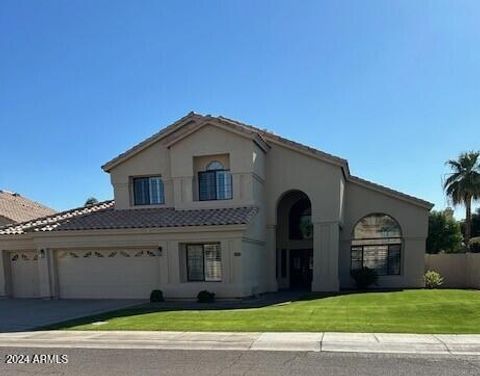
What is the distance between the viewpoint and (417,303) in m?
14.5

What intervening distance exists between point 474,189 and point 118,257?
1103 inches

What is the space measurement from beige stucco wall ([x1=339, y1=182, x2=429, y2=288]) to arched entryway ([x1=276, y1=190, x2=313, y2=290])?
246 cm

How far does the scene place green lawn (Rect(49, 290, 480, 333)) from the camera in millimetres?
10375

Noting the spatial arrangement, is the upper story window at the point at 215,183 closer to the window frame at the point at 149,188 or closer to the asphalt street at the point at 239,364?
the window frame at the point at 149,188

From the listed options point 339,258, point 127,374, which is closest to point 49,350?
point 127,374

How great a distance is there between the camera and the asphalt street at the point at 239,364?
22.8 feet

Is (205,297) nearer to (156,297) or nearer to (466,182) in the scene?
(156,297)

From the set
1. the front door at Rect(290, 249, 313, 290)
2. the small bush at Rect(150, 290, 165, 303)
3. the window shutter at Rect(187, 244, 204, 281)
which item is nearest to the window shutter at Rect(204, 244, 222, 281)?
the window shutter at Rect(187, 244, 204, 281)

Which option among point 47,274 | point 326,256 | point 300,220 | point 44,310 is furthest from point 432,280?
point 47,274

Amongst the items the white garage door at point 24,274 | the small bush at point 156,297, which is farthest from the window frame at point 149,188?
the white garage door at point 24,274

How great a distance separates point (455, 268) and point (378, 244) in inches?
224

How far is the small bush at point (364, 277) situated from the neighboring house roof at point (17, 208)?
80.5ft

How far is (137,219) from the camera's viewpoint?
20.0m

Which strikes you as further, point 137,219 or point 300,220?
point 300,220
